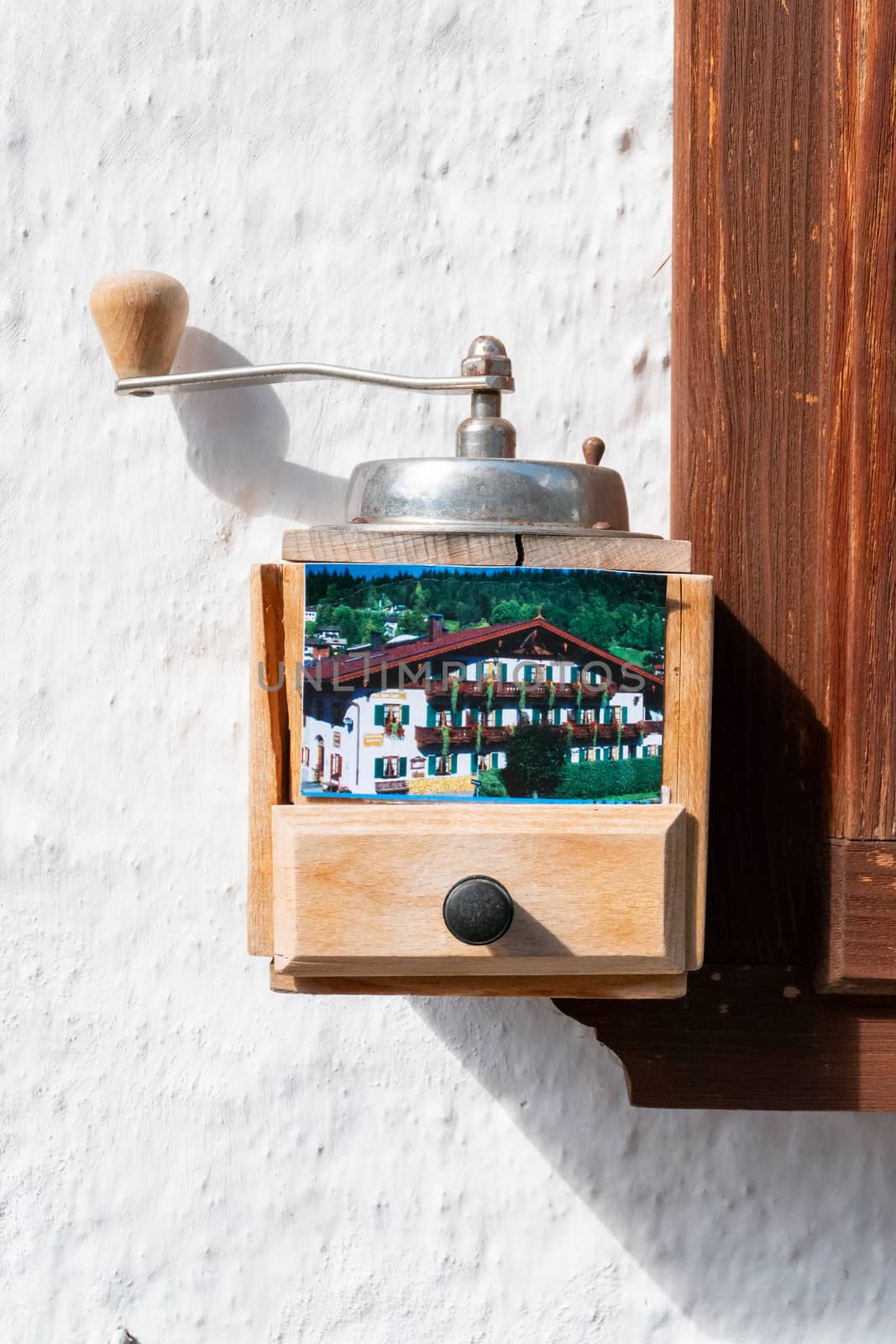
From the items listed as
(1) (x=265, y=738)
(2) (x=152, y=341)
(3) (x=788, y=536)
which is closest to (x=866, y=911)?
(3) (x=788, y=536)

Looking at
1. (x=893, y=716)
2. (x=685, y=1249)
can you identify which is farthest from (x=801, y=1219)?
(x=893, y=716)

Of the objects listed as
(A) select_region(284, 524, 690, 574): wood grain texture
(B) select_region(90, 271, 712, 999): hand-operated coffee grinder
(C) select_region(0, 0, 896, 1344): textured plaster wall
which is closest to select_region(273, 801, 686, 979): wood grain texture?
(B) select_region(90, 271, 712, 999): hand-operated coffee grinder

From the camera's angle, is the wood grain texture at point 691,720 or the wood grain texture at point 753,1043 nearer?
the wood grain texture at point 691,720

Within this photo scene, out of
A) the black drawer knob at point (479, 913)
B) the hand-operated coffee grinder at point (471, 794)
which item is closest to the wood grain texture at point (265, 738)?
the hand-operated coffee grinder at point (471, 794)

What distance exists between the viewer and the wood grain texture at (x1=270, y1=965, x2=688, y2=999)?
0.61m

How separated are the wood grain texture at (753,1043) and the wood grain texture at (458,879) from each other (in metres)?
0.15

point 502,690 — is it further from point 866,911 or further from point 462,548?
point 866,911

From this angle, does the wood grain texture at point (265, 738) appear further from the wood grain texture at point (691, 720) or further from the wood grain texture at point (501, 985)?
the wood grain texture at point (691, 720)

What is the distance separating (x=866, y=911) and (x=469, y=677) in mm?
263

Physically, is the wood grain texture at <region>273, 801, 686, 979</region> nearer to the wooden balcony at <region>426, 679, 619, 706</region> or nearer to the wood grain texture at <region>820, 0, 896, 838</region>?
the wooden balcony at <region>426, 679, 619, 706</region>

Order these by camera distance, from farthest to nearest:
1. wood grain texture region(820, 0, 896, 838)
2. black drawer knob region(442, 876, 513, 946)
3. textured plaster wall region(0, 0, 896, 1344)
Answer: textured plaster wall region(0, 0, 896, 1344), wood grain texture region(820, 0, 896, 838), black drawer knob region(442, 876, 513, 946)

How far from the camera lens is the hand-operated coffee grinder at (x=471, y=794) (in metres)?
0.58

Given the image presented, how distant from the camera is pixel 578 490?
2.07ft

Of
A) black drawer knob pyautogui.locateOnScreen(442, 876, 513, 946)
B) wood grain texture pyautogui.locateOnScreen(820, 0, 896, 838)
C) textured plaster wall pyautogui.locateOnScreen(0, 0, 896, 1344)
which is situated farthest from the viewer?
textured plaster wall pyautogui.locateOnScreen(0, 0, 896, 1344)
